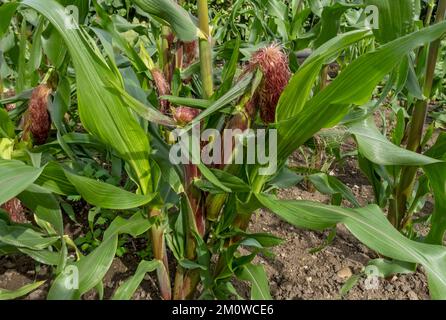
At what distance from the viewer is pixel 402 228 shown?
4.87ft

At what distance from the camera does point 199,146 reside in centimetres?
105

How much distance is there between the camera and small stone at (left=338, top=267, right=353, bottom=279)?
146 cm

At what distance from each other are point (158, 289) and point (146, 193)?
39cm

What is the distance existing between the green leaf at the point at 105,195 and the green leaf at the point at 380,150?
52 cm

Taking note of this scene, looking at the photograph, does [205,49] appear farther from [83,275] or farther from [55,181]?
[83,275]

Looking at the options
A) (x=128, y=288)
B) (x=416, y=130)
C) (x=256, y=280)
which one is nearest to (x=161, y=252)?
A: (x=128, y=288)

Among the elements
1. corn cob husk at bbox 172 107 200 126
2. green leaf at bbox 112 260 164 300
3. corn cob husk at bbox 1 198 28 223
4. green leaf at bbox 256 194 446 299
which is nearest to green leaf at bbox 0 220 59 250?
corn cob husk at bbox 1 198 28 223

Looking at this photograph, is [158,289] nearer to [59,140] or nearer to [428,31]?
[59,140]

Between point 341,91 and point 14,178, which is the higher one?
point 341,91

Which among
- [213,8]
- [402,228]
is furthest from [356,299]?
[213,8]

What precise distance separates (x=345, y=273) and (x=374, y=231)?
61cm

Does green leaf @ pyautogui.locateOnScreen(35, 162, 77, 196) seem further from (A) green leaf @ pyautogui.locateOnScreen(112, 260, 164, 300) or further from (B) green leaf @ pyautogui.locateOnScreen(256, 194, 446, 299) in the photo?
(B) green leaf @ pyautogui.locateOnScreen(256, 194, 446, 299)

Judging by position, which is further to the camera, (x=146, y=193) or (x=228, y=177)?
(x=146, y=193)

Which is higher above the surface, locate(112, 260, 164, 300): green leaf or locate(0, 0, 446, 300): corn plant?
locate(0, 0, 446, 300): corn plant
